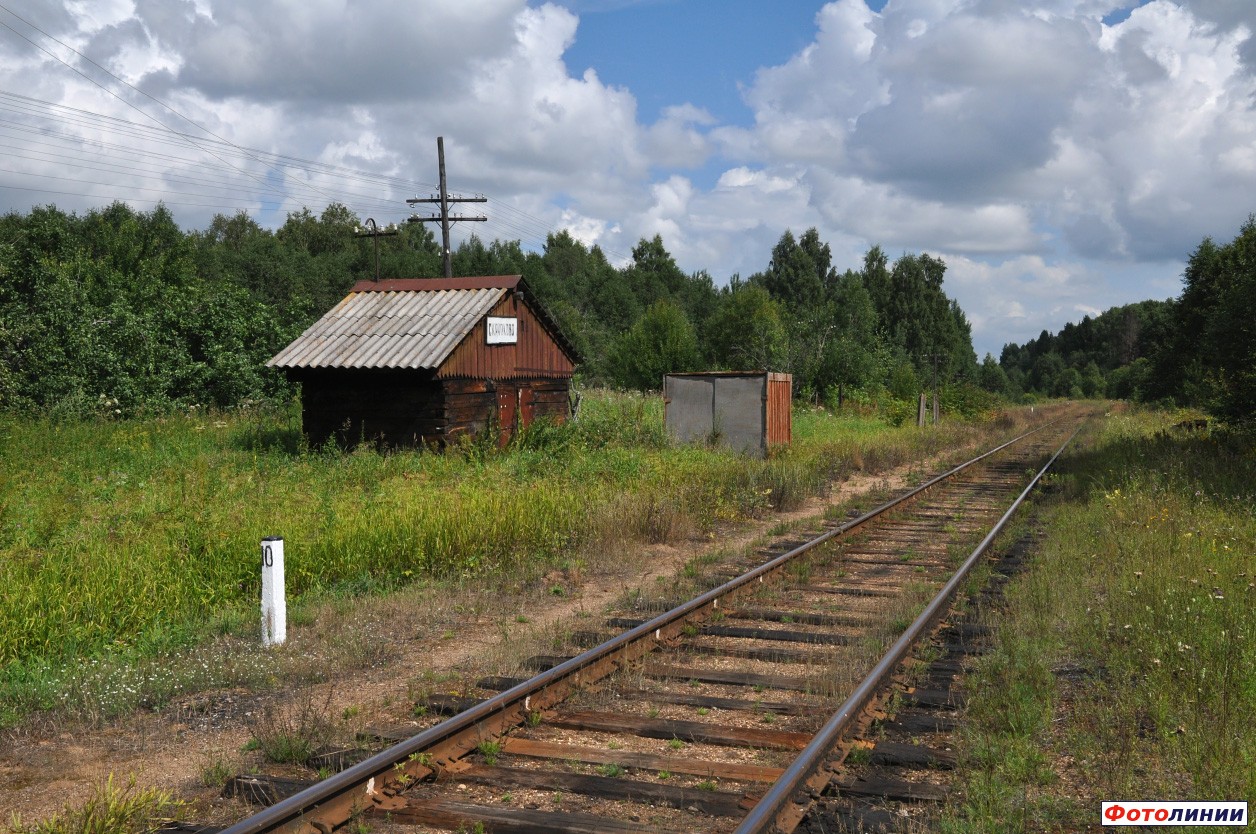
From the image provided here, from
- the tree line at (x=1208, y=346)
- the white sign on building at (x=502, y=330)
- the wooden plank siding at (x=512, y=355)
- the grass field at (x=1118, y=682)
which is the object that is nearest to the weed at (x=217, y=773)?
the grass field at (x=1118, y=682)

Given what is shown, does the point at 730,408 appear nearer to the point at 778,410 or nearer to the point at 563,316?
the point at 778,410

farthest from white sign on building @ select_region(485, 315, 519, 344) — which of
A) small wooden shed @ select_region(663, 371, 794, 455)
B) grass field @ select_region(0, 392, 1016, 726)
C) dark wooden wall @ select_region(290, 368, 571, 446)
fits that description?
small wooden shed @ select_region(663, 371, 794, 455)

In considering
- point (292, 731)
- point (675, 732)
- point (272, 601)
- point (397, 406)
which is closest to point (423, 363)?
point (397, 406)

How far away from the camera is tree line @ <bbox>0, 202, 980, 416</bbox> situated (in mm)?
25188

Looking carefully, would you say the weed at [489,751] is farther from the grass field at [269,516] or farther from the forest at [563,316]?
the forest at [563,316]

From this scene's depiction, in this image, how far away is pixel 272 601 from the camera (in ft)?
24.4

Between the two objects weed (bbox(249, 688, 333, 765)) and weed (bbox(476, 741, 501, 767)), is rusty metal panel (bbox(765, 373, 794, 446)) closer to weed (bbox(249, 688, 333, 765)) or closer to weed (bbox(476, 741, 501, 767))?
weed (bbox(249, 688, 333, 765))

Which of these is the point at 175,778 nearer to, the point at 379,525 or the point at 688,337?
the point at 379,525

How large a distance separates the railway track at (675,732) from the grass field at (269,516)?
228 centimetres

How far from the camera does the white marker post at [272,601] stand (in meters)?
7.41

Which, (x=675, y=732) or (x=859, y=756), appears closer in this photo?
(x=859, y=756)

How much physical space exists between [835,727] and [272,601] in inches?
175

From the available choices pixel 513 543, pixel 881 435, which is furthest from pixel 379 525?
pixel 881 435

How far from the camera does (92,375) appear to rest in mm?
25031
